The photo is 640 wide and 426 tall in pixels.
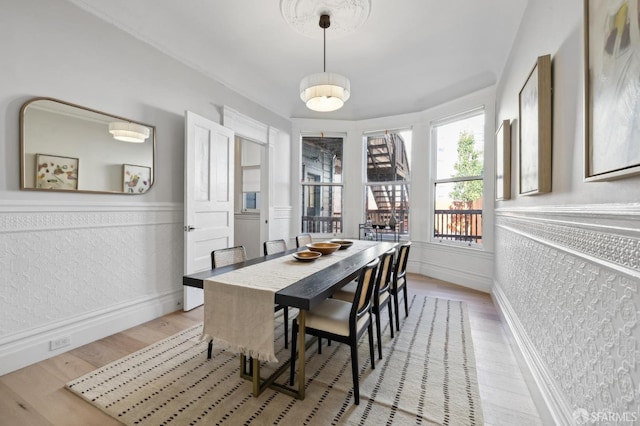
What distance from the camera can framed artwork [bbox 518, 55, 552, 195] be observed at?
5.27 feet

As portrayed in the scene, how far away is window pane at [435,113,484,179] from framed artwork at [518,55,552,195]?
1956mm

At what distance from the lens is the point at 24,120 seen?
6.47ft

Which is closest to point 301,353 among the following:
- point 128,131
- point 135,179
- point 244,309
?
point 244,309

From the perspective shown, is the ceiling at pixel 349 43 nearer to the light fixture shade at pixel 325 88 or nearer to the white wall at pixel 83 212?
the white wall at pixel 83 212

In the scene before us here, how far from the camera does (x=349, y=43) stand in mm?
3096

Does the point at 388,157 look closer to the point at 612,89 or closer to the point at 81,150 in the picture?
the point at 612,89

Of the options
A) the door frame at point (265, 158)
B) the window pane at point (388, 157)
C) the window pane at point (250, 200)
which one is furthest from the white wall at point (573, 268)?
the window pane at point (250, 200)

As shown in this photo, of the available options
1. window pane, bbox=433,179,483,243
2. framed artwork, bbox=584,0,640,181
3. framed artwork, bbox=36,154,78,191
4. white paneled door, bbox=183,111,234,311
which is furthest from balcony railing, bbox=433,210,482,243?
framed artwork, bbox=36,154,78,191

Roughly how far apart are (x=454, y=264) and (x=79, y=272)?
14.4ft

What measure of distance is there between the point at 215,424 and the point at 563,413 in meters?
1.70

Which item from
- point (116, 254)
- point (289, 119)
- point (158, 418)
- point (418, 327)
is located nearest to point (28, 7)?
point (116, 254)

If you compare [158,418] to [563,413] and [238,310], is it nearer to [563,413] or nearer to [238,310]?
[238,310]

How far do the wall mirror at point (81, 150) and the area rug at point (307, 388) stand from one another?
1464 millimetres

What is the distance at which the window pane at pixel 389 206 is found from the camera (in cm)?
481
